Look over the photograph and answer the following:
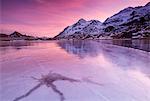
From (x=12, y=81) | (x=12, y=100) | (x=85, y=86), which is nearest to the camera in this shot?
(x=12, y=100)

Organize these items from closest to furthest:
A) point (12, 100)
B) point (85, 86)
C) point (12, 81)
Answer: point (12, 100) < point (85, 86) < point (12, 81)

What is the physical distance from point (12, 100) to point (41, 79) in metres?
2.74

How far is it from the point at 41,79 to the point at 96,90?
2.56 meters

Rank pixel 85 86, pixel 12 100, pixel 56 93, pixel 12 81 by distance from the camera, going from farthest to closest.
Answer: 1. pixel 12 81
2. pixel 85 86
3. pixel 56 93
4. pixel 12 100

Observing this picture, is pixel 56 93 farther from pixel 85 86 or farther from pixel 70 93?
pixel 85 86

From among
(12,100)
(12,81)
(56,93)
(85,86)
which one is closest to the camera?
(12,100)

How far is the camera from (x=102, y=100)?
20.5 feet

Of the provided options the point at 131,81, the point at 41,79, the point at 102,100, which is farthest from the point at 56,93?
the point at 131,81

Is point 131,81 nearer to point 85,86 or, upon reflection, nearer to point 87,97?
point 85,86

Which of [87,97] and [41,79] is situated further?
[41,79]

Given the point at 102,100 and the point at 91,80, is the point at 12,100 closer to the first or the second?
the point at 102,100

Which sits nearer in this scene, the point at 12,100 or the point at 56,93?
the point at 12,100

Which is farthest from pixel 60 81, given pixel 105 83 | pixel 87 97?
pixel 87 97

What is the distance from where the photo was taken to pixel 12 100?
20.5 feet
